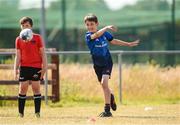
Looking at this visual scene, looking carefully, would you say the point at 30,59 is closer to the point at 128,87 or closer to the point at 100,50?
the point at 100,50

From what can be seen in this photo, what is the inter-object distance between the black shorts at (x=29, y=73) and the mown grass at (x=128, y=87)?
513 centimetres

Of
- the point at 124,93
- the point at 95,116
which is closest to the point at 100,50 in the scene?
the point at 95,116

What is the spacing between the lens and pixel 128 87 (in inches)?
792

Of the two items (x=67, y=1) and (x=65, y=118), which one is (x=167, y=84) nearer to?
(x=65, y=118)

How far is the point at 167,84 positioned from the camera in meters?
20.1

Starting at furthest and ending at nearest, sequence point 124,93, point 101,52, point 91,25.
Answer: point 124,93 < point 101,52 < point 91,25

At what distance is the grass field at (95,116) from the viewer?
41.0 ft

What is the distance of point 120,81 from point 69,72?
9.46 feet

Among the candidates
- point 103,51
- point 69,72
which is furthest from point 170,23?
point 103,51

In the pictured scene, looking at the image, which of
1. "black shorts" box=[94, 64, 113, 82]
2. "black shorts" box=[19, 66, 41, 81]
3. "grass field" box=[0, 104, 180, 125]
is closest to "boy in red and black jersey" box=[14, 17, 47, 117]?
"black shorts" box=[19, 66, 41, 81]

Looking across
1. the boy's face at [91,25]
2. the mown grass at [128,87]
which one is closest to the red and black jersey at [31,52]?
the boy's face at [91,25]

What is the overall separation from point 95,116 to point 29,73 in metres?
1.45

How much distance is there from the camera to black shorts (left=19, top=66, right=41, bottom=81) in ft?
44.5

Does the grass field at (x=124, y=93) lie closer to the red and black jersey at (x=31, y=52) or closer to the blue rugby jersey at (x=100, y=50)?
the blue rugby jersey at (x=100, y=50)
